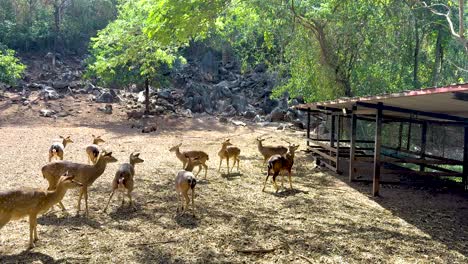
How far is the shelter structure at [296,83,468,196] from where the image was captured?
8.33m

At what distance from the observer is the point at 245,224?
7.43m

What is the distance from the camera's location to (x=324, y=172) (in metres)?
13.7

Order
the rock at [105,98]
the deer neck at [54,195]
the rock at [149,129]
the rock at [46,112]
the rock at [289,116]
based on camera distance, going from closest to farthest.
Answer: the deer neck at [54,195], the rock at [149,129], the rock at [46,112], the rock at [105,98], the rock at [289,116]

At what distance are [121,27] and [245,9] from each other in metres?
6.55

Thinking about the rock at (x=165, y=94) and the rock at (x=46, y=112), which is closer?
Answer: the rock at (x=46, y=112)

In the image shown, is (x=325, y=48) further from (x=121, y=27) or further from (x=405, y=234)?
(x=405, y=234)

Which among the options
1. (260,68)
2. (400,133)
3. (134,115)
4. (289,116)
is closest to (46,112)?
(134,115)

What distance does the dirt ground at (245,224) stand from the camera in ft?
19.4

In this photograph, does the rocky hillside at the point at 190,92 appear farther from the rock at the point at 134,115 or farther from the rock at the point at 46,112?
the rock at the point at 46,112

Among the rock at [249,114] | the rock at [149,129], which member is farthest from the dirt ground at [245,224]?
the rock at [249,114]

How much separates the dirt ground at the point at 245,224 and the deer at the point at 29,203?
49 centimetres

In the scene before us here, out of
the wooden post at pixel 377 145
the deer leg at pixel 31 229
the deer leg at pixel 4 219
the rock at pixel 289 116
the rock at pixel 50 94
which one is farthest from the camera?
the rock at pixel 289 116

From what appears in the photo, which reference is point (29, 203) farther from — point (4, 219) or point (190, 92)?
point (190, 92)

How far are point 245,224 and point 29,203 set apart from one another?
12.3 feet
